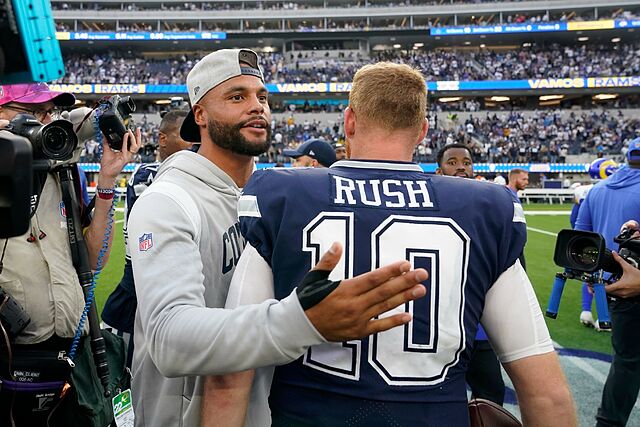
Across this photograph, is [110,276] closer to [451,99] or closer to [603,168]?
[603,168]

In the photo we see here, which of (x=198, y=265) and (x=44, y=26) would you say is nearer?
(x=44, y=26)

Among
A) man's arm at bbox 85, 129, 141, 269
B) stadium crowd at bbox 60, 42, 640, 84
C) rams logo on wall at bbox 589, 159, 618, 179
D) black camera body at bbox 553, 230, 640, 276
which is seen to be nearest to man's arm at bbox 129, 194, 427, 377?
man's arm at bbox 85, 129, 141, 269

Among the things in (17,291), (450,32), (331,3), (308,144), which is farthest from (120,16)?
(17,291)

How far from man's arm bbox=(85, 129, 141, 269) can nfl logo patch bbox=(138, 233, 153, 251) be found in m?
1.11

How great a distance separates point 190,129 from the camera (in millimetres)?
2389

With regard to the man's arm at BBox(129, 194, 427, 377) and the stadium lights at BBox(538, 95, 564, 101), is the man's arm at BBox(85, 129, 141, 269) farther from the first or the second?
the stadium lights at BBox(538, 95, 564, 101)

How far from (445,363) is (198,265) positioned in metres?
0.77

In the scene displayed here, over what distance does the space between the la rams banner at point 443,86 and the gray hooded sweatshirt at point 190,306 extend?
125 ft

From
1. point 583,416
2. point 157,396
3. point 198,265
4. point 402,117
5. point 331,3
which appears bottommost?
point 583,416

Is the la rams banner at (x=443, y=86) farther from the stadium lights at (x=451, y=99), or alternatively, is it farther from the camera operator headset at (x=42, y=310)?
the camera operator headset at (x=42, y=310)

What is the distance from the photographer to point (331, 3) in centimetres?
4634

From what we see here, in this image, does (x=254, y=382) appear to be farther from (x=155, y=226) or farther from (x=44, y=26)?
(x=44, y=26)

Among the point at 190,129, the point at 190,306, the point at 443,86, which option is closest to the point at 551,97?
the point at 443,86

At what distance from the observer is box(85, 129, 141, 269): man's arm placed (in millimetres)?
2545
